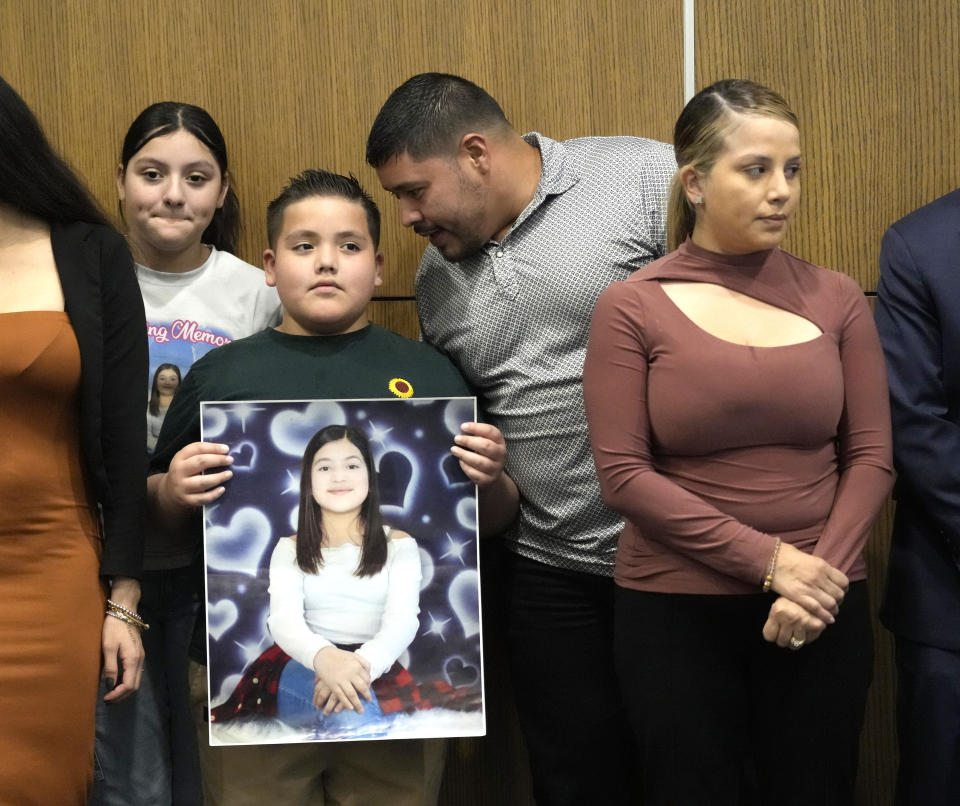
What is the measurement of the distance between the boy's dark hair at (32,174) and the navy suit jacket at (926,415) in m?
1.46

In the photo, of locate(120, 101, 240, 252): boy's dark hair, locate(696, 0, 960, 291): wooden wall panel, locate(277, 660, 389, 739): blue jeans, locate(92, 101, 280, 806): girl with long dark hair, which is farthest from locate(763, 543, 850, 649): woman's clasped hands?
locate(120, 101, 240, 252): boy's dark hair

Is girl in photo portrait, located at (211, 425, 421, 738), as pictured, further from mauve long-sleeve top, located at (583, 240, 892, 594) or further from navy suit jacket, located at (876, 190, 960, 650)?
navy suit jacket, located at (876, 190, 960, 650)

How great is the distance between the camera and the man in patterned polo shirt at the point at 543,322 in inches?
79.9

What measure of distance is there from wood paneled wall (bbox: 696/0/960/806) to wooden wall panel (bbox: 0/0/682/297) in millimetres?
176

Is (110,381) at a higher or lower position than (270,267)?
lower

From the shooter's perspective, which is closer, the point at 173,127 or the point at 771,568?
the point at 771,568

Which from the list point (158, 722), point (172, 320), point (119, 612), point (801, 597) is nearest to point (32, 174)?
point (172, 320)

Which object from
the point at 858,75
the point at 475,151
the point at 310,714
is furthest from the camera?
the point at 858,75

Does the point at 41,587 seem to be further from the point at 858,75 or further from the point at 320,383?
the point at 858,75

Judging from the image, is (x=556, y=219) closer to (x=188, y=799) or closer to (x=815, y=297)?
(x=815, y=297)

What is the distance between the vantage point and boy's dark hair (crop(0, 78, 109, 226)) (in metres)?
1.61

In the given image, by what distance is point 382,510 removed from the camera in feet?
5.88

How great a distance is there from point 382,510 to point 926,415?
101 cm

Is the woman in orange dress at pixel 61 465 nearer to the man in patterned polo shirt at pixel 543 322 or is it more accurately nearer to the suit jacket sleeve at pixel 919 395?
the man in patterned polo shirt at pixel 543 322
